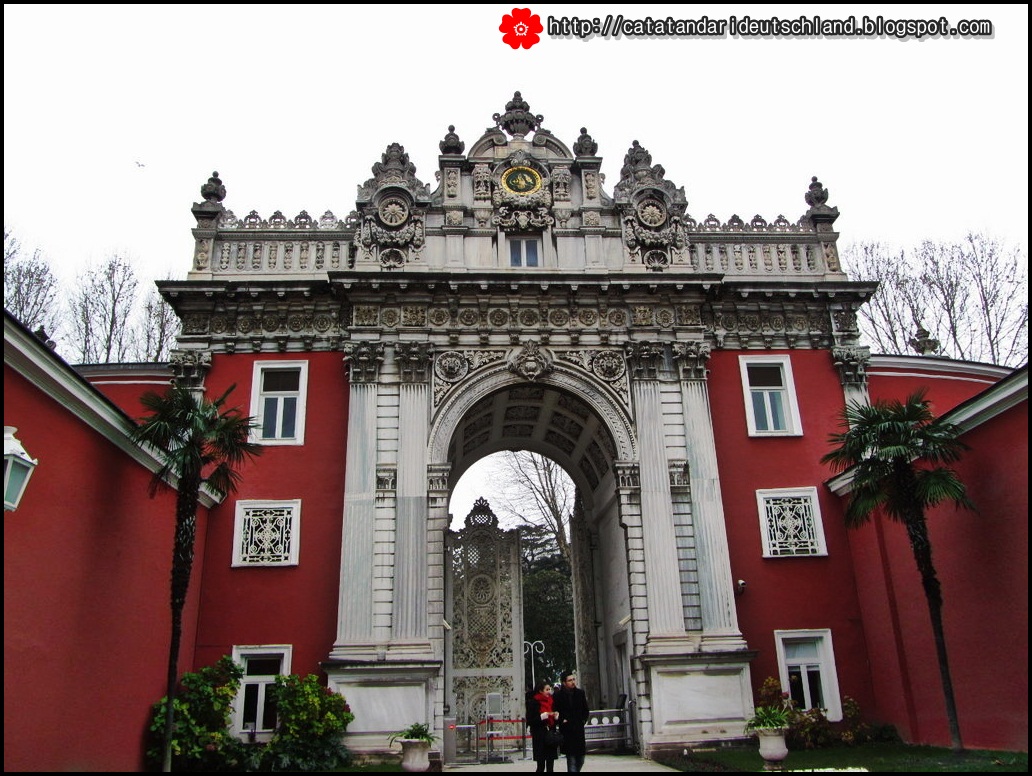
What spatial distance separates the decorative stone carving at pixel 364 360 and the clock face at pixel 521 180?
17.3ft

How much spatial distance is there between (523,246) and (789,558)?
9.30 meters

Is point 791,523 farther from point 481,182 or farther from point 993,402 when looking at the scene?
point 481,182

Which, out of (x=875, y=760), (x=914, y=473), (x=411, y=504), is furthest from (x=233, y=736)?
(x=914, y=473)

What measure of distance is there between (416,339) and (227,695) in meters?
8.10

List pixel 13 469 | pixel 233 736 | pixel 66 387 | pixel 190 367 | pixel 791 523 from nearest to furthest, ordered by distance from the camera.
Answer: pixel 13 469
pixel 66 387
pixel 233 736
pixel 791 523
pixel 190 367

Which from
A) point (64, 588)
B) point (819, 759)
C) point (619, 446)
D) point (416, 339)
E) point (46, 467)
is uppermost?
point (416, 339)

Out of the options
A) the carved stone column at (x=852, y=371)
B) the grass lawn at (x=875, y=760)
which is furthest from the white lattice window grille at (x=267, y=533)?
the carved stone column at (x=852, y=371)

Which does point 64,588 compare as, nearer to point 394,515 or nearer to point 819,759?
point 394,515

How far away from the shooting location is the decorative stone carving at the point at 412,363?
1784 cm

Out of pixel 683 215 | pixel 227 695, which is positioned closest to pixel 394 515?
pixel 227 695

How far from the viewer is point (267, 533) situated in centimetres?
1686

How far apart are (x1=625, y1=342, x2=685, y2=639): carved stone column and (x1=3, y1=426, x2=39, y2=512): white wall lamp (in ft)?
37.4

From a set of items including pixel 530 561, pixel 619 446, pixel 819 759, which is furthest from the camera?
pixel 530 561

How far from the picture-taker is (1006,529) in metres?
12.0
